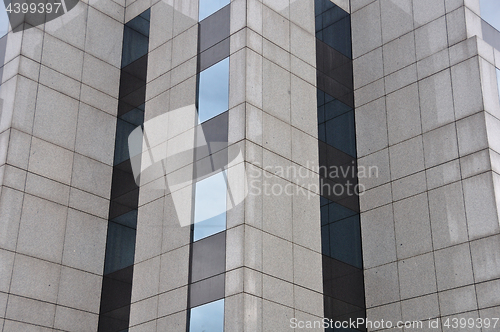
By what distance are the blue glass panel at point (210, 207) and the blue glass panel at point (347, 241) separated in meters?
5.24

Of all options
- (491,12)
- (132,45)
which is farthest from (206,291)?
(491,12)

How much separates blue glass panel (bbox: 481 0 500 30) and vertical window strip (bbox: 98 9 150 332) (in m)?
16.1

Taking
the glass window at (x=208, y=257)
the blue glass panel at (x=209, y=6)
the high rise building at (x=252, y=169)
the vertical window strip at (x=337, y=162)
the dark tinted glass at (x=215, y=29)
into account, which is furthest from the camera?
the blue glass panel at (x=209, y=6)

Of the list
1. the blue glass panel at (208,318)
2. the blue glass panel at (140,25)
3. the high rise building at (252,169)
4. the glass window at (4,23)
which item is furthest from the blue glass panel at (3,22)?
A: the blue glass panel at (208,318)

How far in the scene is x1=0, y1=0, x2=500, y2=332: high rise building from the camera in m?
26.1

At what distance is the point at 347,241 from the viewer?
2947 cm

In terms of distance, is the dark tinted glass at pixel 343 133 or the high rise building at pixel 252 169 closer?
the high rise building at pixel 252 169

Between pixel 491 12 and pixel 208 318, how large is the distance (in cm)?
1897

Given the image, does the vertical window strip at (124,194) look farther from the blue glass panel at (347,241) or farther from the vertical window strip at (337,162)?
the blue glass panel at (347,241)

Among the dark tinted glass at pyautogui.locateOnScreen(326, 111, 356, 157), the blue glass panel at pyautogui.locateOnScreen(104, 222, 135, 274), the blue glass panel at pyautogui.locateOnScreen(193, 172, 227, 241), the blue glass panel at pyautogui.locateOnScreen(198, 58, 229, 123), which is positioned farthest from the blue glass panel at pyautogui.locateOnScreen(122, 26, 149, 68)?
the dark tinted glass at pyautogui.locateOnScreen(326, 111, 356, 157)

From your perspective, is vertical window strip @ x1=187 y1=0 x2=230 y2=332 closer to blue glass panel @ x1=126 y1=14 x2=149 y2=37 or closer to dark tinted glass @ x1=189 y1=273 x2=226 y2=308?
dark tinted glass @ x1=189 y1=273 x2=226 y2=308

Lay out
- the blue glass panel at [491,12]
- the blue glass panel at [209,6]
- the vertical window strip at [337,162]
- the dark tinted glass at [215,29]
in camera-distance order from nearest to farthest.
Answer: the vertical window strip at [337,162] < the dark tinted glass at [215,29] < the blue glass panel at [209,6] < the blue glass panel at [491,12]

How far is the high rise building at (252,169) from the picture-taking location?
85.7 feet

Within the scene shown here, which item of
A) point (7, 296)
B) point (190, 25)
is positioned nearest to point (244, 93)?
point (190, 25)
